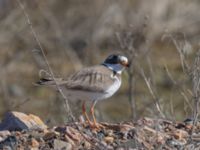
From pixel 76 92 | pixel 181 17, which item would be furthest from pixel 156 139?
pixel 181 17

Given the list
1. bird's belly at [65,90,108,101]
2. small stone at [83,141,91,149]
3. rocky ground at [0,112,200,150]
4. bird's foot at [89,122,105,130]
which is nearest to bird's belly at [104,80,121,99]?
bird's belly at [65,90,108,101]

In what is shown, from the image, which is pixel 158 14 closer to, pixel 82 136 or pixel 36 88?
pixel 36 88

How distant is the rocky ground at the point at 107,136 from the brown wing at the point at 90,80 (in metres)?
0.72

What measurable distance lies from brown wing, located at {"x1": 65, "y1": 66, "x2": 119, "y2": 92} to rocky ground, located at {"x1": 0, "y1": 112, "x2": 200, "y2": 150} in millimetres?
721

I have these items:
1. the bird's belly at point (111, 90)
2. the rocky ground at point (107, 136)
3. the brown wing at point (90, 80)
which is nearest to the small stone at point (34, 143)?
the rocky ground at point (107, 136)

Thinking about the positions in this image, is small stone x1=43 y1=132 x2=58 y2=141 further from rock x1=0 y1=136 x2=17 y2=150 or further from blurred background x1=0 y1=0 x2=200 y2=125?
blurred background x1=0 y1=0 x2=200 y2=125

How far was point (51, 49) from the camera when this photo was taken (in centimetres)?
2355

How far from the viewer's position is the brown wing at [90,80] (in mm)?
10125

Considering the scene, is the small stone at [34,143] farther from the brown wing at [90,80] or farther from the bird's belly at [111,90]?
the bird's belly at [111,90]

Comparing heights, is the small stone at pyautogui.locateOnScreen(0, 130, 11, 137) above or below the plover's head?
below

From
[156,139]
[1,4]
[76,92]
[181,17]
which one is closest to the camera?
[156,139]

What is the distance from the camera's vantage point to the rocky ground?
8.55 m

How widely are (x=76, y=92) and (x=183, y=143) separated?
1.69m

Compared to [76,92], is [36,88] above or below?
below
